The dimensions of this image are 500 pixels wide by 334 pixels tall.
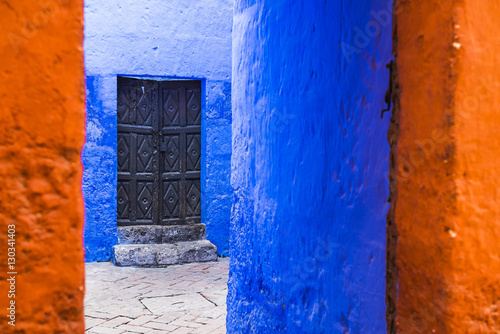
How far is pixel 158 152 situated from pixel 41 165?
637 centimetres

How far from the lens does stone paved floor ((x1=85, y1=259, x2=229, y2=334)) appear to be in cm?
429

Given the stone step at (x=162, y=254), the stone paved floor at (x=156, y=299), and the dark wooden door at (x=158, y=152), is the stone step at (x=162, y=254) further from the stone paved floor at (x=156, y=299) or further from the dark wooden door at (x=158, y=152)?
the dark wooden door at (x=158, y=152)

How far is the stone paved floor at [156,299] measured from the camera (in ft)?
14.1

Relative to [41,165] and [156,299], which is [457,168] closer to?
[41,165]

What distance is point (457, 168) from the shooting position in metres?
1.34

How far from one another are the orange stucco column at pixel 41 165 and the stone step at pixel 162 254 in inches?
230

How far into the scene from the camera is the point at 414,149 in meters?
1.47

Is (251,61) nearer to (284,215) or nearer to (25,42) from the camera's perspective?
(284,215)

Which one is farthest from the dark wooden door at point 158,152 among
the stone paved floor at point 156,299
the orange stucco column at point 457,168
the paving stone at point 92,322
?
the orange stucco column at point 457,168

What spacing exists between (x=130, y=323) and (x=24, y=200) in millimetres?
3655

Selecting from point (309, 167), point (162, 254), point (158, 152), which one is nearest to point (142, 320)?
point (162, 254)

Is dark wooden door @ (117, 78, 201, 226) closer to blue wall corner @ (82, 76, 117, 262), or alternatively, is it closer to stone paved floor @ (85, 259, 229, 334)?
blue wall corner @ (82, 76, 117, 262)

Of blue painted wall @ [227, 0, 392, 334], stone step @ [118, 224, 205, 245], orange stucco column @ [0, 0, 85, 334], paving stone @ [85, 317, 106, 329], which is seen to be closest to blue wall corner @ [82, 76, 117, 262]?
→ stone step @ [118, 224, 205, 245]

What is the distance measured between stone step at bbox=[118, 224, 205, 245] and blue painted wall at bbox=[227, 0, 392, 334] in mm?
3514
